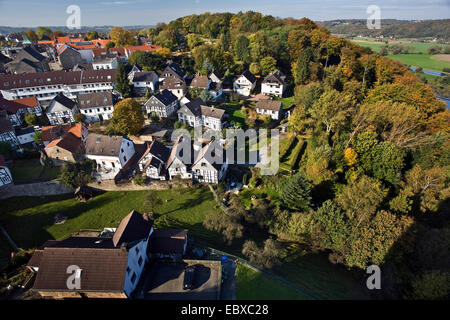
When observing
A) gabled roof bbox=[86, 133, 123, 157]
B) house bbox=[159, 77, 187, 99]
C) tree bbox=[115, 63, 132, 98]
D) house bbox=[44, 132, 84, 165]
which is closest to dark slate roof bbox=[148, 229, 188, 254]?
gabled roof bbox=[86, 133, 123, 157]

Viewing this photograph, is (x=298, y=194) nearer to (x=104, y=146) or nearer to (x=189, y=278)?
(x=189, y=278)

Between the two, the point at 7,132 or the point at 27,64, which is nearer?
the point at 7,132

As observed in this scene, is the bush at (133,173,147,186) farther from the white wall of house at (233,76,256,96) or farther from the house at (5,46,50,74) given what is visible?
the house at (5,46,50,74)

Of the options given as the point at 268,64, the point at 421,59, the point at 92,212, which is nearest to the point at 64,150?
the point at 92,212

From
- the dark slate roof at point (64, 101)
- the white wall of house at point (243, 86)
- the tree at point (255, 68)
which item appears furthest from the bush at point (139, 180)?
the tree at point (255, 68)
